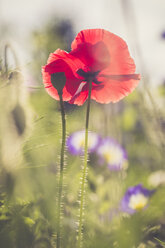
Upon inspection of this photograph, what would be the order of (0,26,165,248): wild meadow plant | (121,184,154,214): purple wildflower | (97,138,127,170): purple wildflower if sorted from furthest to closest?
1. (97,138,127,170): purple wildflower
2. (121,184,154,214): purple wildflower
3. (0,26,165,248): wild meadow plant

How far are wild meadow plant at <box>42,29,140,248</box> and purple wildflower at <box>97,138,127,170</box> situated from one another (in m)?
0.41

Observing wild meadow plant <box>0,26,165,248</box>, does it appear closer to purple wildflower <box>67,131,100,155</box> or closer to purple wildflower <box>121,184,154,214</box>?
purple wildflower <box>121,184,154,214</box>

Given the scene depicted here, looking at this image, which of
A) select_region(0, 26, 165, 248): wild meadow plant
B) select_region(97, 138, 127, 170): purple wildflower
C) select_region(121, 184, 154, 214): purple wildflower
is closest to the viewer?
select_region(0, 26, 165, 248): wild meadow plant

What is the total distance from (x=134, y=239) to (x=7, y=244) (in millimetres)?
149

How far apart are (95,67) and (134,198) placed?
1.16ft

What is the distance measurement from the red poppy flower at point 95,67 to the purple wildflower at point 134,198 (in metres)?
0.29

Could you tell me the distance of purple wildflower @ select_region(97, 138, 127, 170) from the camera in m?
0.93

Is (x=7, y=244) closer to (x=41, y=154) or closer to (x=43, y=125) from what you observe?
(x=43, y=125)

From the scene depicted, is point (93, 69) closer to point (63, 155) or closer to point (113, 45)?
point (113, 45)

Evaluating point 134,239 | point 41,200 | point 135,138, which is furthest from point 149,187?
point 135,138

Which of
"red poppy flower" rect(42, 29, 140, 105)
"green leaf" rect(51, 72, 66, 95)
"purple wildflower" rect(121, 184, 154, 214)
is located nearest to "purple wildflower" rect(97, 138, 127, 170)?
"purple wildflower" rect(121, 184, 154, 214)

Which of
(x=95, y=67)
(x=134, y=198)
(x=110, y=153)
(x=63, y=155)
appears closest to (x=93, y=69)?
(x=95, y=67)

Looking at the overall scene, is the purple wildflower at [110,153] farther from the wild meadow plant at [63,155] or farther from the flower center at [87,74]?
the flower center at [87,74]

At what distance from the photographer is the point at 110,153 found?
103cm
